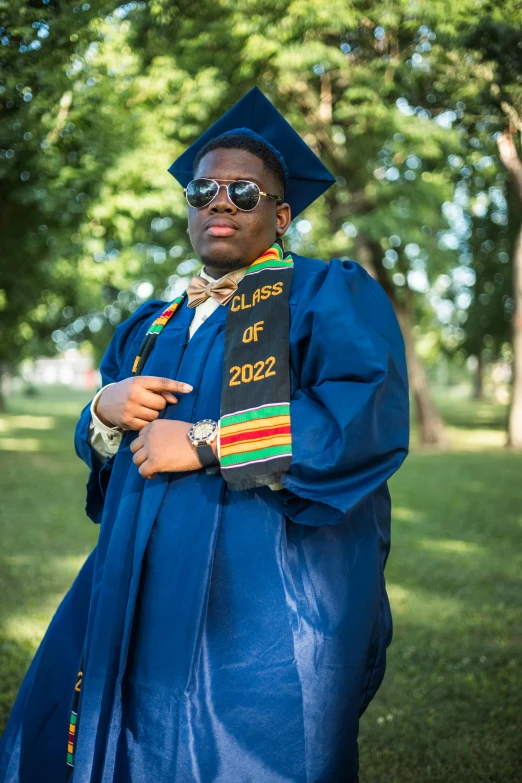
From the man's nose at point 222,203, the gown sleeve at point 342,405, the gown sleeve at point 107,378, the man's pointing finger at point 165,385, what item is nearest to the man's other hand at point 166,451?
the man's pointing finger at point 165,385

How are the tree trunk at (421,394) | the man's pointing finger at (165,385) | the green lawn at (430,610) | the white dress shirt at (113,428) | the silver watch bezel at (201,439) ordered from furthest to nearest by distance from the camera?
the tree trunk at (421,394) → the green lawn at (430,610) → the white dress shirt at (113,428) → the man's pointing finger at (165,385) → the silver watch bezel at (201,439)

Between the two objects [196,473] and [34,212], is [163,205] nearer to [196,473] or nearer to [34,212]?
[34,212]

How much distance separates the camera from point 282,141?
244cm

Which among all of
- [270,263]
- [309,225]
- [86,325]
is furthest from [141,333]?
[86,325]

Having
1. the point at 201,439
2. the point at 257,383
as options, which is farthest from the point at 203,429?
the point at 257,383

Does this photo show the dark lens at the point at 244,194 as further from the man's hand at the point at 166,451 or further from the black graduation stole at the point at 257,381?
the man's hand at the point at 166,451

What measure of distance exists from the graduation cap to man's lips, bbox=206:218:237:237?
0.33 metres

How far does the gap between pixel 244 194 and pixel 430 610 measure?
4.33 m

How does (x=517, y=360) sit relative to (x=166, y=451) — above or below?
above

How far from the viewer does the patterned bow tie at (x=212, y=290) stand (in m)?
2.35

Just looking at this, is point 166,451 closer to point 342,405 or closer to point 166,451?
point 166,451

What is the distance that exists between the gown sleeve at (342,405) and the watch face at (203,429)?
0.78 feet

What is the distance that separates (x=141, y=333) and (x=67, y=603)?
97 cm

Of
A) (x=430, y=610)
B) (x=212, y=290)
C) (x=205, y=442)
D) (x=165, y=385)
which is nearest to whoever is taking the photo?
(x=205, y=442)
